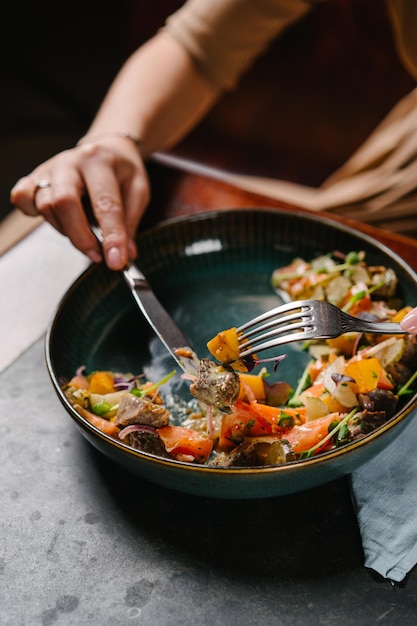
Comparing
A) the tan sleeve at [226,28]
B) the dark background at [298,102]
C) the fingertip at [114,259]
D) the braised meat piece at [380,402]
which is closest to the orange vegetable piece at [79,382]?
the fingertip at [114,259]

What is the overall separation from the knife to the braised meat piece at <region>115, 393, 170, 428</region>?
0.10 meters

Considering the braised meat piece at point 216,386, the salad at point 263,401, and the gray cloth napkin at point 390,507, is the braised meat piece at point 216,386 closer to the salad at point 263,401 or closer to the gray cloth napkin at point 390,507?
the salad at point 263,401

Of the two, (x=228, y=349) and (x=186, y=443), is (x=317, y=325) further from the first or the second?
(x=186, y=443)

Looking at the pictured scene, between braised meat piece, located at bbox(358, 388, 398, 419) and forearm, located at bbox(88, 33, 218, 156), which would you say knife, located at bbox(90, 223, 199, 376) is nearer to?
braised meat piece, located at bbox(358, 388, 398, 419)

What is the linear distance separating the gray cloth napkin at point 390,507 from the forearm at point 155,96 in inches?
41.6

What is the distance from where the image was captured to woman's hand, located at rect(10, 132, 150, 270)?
1427 millimetres

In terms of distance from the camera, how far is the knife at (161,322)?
3.98 feet

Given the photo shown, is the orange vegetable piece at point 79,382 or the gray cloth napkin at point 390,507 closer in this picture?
the gray cloth napkin at point 390,507

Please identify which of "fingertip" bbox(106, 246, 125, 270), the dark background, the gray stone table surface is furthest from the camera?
the dark background

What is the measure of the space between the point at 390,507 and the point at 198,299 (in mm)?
633

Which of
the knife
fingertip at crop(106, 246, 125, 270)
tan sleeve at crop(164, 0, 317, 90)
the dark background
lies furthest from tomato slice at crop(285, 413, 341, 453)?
the dark background

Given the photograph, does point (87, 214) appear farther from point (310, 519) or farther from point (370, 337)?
point (310, 519)

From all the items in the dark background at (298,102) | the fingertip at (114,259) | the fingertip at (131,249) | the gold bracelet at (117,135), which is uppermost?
the gold bracelet at (117,135)

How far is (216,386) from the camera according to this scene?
3.59 ft
